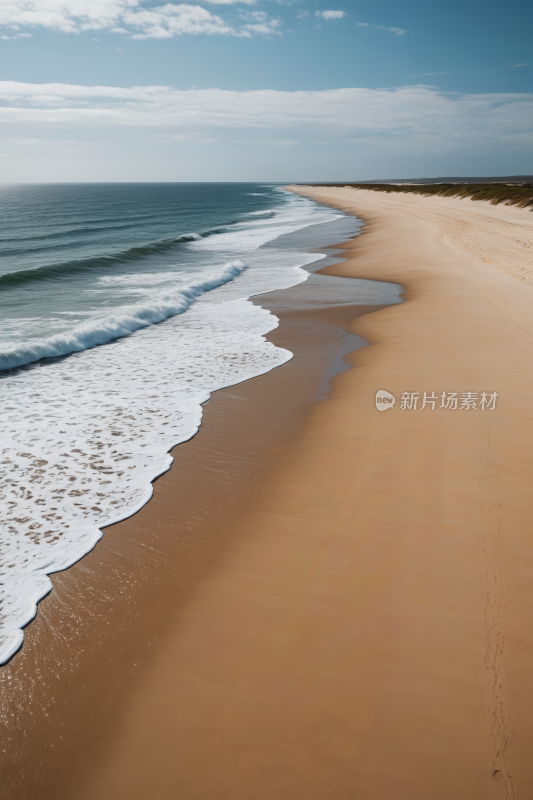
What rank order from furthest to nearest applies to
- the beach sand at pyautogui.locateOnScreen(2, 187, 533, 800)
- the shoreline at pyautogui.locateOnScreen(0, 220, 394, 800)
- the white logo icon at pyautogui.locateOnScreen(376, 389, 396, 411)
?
1. the white logo icon at pyautogui.locateOnScreen(376, 389, 396, 411)
2. the shoreline at pyautogui.locateOnScreen(0, 220, 394, 800)
3. the beach sand at pyautogui.locateOnScreen(2, 187, 533, 800)

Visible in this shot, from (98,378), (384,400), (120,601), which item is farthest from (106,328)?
(120,601)

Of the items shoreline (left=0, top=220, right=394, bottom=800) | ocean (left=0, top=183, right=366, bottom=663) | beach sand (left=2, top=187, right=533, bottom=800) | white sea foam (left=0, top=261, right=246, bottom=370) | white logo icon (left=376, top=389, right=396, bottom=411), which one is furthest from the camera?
white sea foam (left=0, top=261, right=246, bottom=370)

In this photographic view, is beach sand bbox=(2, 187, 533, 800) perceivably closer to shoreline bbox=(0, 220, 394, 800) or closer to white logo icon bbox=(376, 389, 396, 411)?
shoreline bbox=(0, 220, 394, 800)

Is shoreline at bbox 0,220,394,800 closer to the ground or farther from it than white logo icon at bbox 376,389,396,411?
closer to the ground

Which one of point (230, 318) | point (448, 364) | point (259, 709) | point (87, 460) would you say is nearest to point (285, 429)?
point (87, 460)

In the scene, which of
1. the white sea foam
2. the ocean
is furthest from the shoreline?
the white sea foam

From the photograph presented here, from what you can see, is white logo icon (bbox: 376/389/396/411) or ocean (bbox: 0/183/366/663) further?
white logo icon (bbox: 376/389/396/411)

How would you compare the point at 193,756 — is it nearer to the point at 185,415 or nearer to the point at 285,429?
the point at 285,429
